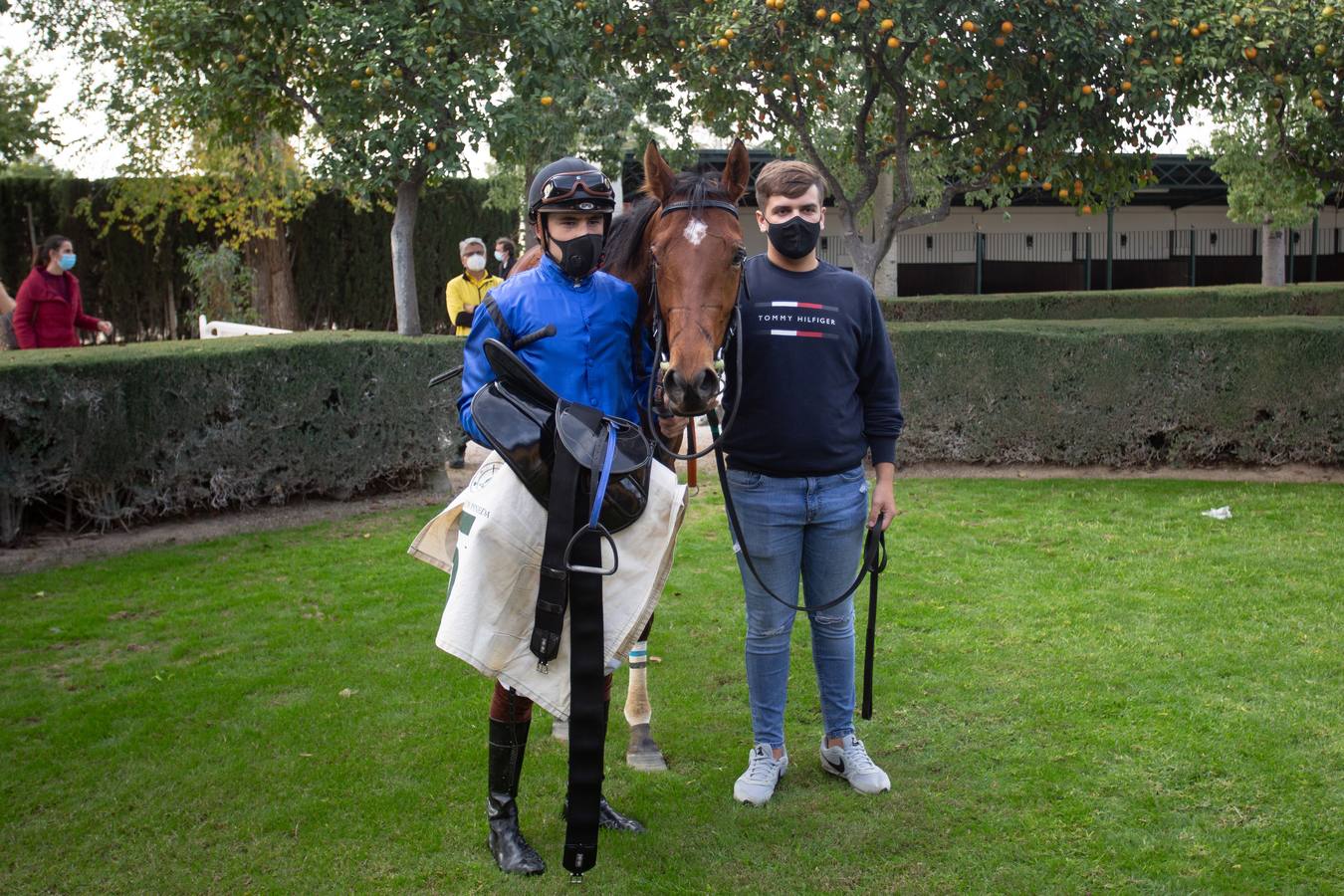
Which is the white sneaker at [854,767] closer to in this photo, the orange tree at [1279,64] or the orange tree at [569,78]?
the orange tree at [569,78]

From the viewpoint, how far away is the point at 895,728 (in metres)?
4.54

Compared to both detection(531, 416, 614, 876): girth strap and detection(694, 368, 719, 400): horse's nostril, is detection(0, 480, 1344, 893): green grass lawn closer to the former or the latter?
detection(531, 416, 614, 876): girth strap

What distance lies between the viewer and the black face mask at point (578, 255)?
325 centimetres

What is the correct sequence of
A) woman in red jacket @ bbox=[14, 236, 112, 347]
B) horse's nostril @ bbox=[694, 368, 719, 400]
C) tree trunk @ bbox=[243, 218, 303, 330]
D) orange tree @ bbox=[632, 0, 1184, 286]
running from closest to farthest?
horse's nostril @ bbox=[694, 368, 719, 400], woman in red jacket @ bbox=[14, 236, 112, 347], orange tree @ bbox=[632, 0, 1184, 286], tree trunk @ bbox=[243, 218, 303, 330]

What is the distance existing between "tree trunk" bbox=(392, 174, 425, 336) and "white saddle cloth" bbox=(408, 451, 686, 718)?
25.1 ft

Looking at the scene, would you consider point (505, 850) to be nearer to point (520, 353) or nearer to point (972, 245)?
point (520, 353)

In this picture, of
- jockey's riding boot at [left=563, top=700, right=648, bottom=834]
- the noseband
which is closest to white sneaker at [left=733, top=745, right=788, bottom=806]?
jockey's riding boot at [left=563, top=700, right=648, bottom=834]

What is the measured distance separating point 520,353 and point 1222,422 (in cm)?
769

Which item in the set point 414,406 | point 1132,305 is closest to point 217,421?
point 414,406

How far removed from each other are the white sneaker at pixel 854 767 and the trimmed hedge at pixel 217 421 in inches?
213

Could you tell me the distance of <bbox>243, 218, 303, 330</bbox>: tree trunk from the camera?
21.0 m

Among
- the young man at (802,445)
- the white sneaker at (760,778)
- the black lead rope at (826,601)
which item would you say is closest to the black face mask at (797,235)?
the young man at (802,445)

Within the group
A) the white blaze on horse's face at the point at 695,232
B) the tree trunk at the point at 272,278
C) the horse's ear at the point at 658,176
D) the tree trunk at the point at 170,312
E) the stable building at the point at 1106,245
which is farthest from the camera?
the stable building at the point at 1106,245

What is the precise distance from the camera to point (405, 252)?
36.6 feet
